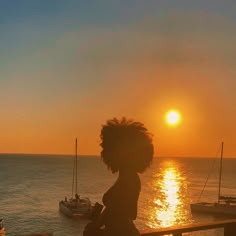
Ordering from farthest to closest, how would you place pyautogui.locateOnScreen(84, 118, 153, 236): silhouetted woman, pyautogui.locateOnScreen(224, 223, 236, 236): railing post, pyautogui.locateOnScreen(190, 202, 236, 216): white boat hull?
1. pyautogui.locateOnScreen(190, 202, 236, 216): white boat hull
2. pyautogui.locateOnScreen(224, 223, 236, 236): railing post
3. pyautogui.locateOnScreen(84, 118, 153, 236): silhouetted woman

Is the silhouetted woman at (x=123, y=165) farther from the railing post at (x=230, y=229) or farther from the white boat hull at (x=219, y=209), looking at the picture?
the white boat hull at (x=219, y=209)

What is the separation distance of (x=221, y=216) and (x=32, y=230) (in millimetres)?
28779

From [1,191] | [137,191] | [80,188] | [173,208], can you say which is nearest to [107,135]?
[137,191]

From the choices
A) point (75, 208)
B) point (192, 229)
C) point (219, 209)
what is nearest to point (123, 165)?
point (192, 229)

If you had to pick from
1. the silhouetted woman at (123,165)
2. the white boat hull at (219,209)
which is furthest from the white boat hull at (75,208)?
the silhouetted woman at (123,165)

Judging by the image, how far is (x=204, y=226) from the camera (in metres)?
4.96

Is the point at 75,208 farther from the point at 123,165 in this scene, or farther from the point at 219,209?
the point at 123,165

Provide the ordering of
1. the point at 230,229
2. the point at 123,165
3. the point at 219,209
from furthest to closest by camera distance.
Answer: the point at 219,209, the point at 230,229, the point at 123,165

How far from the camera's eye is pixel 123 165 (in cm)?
377

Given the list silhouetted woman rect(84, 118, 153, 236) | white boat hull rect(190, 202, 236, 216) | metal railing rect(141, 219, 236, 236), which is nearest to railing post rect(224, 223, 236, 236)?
metal railing rect(141, 219, 236, 236)

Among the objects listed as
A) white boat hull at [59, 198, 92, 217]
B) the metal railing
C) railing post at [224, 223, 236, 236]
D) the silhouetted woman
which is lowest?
white boat hull at [59, 198, 92, 217]

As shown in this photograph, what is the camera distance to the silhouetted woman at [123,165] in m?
3.67

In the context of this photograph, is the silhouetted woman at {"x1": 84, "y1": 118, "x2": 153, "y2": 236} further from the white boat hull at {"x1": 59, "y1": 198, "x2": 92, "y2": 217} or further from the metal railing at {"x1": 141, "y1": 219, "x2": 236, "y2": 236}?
the white boat hull at {"x1": 59, "y1": 198, "x2": 92, "y2": 217}

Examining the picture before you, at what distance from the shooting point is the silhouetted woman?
367 centimetres
